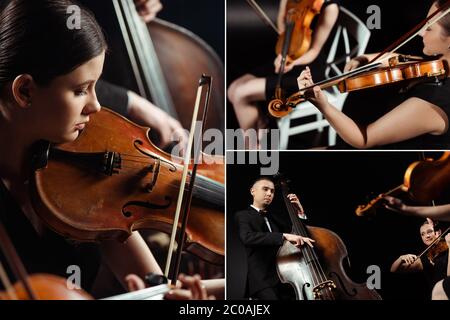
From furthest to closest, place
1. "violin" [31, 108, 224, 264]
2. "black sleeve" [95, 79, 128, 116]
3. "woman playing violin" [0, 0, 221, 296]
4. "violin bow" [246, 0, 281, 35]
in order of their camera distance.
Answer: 1. "violin bow" [246, 0, 281, 35]
2. "black sleeve" [95, 79, 128, 116]
3. "woman playing violin" [0, 0, 221, 296]
4. "violin" [31, 108, 224, 264]

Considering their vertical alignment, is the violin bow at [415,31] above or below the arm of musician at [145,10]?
below

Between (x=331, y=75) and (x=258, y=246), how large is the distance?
3.34ft

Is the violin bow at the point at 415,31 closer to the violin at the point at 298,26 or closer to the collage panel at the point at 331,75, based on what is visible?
the collage panel at the point at 331,75

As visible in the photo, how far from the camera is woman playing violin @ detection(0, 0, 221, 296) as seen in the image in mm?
3195

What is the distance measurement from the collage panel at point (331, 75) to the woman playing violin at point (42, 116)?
841mm

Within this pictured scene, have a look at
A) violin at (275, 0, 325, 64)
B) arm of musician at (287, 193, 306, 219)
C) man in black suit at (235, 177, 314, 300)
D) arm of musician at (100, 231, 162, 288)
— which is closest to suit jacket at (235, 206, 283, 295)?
man in black suit at (235, 177, 314, 300)

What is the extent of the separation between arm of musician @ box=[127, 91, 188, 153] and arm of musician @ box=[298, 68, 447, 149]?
714 millimetres

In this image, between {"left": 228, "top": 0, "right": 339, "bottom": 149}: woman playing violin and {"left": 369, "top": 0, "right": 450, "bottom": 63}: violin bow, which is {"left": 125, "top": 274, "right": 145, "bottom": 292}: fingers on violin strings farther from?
{"left": 369, "top": 0, "right": 450, "bottom": 63}: violin bow

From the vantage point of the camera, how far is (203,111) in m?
3.30

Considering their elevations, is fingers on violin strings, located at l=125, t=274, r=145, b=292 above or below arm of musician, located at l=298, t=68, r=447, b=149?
below

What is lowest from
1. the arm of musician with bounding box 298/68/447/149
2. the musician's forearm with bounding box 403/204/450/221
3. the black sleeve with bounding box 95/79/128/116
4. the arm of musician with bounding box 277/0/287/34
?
the musician's forearm with bounding box 403/204/450/221

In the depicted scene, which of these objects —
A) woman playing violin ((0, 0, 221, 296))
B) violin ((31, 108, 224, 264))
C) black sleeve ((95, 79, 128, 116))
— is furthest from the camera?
black sleeve ((95, 79, 128, 116))

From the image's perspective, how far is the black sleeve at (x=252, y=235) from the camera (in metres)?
3.23

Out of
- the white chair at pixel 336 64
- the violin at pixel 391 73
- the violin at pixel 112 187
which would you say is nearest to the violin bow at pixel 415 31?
the violin at pixel 391 73
